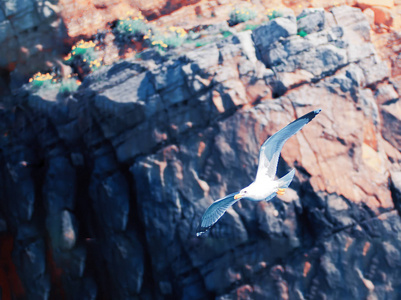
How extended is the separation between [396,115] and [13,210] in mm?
7977

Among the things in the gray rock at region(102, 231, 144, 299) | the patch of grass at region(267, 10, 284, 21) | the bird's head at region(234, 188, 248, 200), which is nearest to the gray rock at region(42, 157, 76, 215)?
the gray rock at region(102, 231, 144, 299)

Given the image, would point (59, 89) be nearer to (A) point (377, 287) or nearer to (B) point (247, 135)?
(B) point (247, 135)

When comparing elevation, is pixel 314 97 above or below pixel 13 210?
Answer: above

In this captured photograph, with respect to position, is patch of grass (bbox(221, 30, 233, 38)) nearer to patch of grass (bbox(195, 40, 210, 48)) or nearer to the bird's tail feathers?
patch of grass (bbox(195, 40, 210, 48))

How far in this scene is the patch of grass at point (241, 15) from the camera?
8422 mm

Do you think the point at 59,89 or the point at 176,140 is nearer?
the point at 176,140

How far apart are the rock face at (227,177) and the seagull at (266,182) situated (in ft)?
6.91

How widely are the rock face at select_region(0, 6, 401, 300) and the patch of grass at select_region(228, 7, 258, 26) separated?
1.08m

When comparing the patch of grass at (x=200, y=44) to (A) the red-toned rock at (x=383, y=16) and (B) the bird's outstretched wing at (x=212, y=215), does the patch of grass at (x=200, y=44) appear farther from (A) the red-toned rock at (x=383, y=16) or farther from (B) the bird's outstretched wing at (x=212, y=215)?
(B) the bird's outstretched wing at (x=212, y=215)

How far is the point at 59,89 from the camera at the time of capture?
339 inches

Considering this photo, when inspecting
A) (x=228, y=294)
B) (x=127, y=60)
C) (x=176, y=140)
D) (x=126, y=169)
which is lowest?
(x=228, y=294)

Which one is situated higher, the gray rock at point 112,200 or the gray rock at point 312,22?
the gray rock at point 312,22

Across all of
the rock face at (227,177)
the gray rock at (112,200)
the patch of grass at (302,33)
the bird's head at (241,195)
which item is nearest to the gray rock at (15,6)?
the rock face at (227,177)

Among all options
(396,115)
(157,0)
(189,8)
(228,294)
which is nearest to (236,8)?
(189,8)
